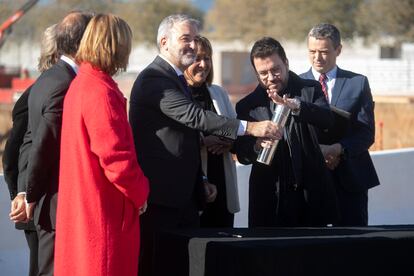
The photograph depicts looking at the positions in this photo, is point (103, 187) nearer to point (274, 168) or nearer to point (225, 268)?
Result: point (225, 268)

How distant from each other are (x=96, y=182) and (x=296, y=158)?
139 centimetres

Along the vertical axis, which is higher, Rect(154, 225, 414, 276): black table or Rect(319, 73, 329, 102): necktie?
Rect(319, 73, 329, 102): necktie

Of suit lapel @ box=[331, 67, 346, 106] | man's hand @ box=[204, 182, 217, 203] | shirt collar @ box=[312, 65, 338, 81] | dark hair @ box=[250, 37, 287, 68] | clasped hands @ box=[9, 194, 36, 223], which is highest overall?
dark hair @ box=[250, 37, 287, 68]

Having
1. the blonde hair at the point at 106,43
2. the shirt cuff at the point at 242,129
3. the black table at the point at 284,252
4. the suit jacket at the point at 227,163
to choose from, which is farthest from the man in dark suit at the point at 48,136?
the suit jacket at the point at 227,163

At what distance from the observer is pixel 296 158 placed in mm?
5176

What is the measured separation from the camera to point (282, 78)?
17.1 feet

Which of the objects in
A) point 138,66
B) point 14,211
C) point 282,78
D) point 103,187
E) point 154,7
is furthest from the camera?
point 154,7

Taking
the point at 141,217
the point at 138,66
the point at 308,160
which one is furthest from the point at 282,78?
the point at 138,66

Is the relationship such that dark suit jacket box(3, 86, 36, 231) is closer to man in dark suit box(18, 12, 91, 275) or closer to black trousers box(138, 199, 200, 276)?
man in dark suit box(18, 12, 91, 275)

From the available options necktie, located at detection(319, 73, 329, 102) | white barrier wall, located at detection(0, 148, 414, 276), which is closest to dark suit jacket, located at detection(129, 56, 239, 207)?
necktie, located at detection(319, 73, 329, 102)

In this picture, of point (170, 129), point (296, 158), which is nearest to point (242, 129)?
point (170, 129)

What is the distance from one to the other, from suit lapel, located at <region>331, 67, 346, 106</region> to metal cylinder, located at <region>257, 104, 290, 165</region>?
39.9 inches

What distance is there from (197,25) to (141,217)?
1.01 m

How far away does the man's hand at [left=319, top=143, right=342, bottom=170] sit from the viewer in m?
5.58
